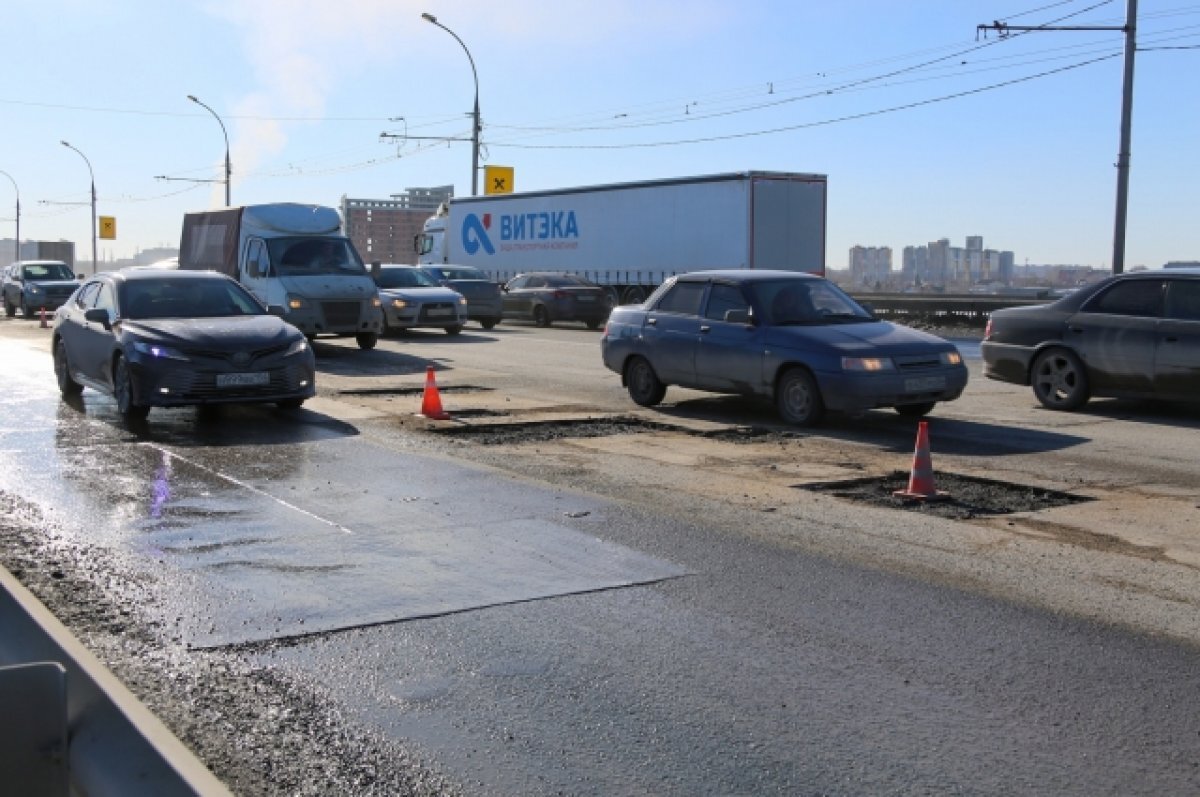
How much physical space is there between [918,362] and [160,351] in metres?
7.31

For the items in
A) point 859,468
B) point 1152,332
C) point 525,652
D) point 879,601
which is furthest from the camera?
point 1152,332

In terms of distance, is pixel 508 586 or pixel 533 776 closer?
pixel 533 776

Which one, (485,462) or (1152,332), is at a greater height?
(1152,332)

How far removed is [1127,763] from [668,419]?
920cm

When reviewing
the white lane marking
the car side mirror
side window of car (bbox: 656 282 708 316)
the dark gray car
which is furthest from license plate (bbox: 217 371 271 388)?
the dark gray car

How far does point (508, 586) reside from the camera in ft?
20.5

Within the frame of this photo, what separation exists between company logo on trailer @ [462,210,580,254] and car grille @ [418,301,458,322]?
1239cm

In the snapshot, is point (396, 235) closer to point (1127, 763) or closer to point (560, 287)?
point (560, 287)

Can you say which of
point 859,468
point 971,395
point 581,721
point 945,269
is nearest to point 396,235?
point 945,269

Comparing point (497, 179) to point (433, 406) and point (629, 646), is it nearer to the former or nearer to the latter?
point (433, 406)

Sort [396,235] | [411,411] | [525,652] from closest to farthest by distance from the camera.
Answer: [525,652]
[411,411]
[396,235]

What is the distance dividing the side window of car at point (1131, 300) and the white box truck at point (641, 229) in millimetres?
17488

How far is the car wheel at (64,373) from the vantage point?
14.6 metres

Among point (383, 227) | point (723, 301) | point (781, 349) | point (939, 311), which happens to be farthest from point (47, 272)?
point (383, 227)
